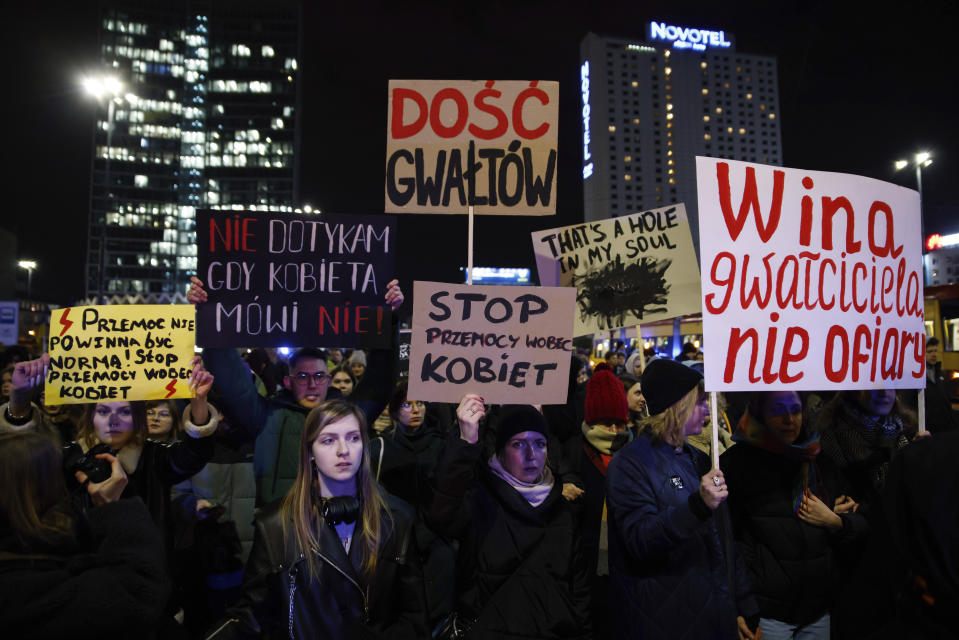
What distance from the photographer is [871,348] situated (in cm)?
301

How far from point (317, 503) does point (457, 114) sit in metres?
2.73

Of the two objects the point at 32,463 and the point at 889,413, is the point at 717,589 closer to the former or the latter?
the point at 889,413

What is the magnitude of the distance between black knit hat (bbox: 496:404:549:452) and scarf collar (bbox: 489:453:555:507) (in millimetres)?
135

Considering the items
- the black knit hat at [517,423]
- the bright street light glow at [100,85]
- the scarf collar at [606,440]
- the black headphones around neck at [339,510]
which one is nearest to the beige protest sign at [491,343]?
the black knit hat at [517,423]

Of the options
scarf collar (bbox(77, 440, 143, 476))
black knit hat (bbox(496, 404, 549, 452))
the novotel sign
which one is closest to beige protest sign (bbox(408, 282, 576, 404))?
black knit hat (bbox(496, 404, 549, 452))

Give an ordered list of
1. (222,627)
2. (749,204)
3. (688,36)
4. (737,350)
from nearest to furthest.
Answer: (222,627), (737,350), (749,204), (688,36)

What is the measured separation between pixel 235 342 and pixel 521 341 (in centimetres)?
173

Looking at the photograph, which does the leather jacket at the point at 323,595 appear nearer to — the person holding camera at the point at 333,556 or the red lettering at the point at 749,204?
the person holding camera at the point at 333,556

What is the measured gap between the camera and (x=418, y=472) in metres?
4.04

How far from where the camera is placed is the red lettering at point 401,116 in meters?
4.03

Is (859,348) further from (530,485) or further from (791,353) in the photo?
(530,485)

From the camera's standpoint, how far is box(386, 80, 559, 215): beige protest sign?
3.97m

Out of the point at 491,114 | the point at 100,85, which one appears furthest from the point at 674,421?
the point at 100,85

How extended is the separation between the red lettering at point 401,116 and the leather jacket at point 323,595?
2.63m
